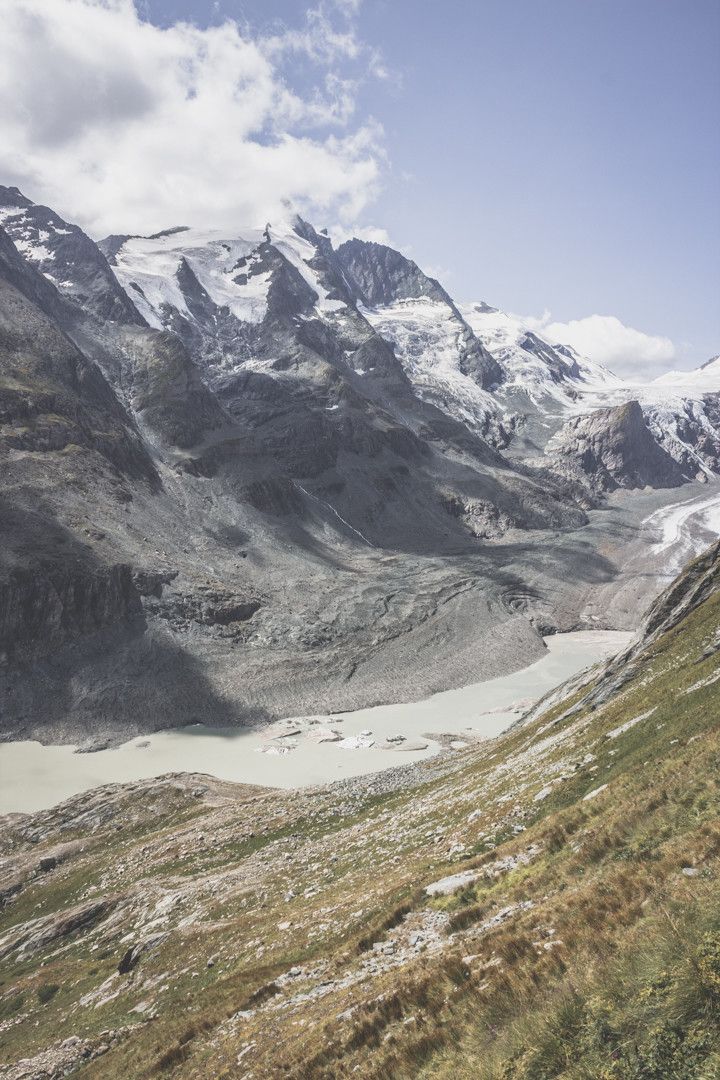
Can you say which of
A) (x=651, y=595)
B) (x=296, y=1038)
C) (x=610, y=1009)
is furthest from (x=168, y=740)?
(x=651, y=595)

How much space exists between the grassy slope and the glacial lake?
50577 millimetres

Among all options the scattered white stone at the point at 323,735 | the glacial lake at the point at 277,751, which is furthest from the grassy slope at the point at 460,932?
the scattered white stone at the point at 323,735

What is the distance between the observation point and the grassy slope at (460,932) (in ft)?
20.3

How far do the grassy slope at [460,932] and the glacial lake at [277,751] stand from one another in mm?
50577

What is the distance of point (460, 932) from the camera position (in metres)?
12.2

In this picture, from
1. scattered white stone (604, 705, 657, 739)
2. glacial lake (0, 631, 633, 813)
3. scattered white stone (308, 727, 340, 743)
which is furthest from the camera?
scattered white stone (308, 727, 340, 743)

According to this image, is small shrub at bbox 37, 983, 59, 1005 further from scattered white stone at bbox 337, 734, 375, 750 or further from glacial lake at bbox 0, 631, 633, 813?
scattered white stone at bbox 337, 734, 375, 750

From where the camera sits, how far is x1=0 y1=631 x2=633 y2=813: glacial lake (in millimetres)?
89562

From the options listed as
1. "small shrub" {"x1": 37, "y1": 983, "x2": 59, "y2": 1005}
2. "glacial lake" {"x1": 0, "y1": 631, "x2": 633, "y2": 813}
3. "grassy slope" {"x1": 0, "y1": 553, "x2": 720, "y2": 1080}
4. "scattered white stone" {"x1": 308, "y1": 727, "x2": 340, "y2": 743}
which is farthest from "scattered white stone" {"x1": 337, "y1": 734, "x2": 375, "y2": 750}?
"small shrub" {"x1": 37, "y1": 983, "x2": 59, "y2": 1005}

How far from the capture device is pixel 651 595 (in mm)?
186625

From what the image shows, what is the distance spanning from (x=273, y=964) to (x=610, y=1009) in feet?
50.4

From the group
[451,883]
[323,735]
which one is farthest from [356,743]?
[451,883]

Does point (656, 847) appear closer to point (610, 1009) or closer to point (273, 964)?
point (610, 1009)

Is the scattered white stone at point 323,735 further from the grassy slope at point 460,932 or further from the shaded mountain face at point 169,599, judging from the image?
the grassy slope at point 460,932
